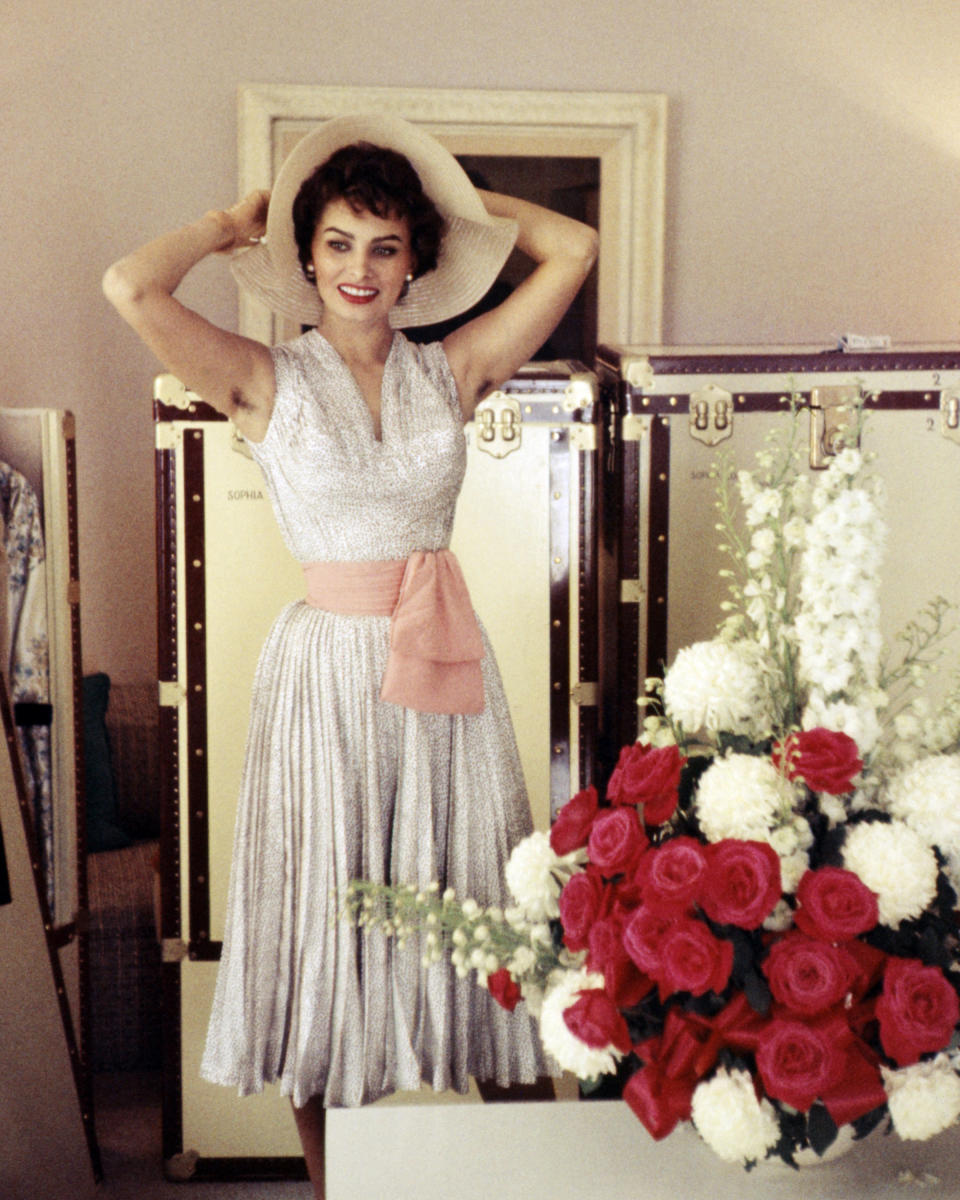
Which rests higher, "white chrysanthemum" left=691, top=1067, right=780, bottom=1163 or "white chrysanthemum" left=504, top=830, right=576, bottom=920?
"white chrysanthemum" left=504, top=830, right=576, bottom=920

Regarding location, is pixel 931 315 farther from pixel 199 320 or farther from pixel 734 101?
pixel 199 320

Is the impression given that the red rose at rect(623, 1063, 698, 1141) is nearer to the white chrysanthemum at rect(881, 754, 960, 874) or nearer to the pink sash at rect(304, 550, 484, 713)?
the white chrysanthemum at rect(881, 754, 960, 874)

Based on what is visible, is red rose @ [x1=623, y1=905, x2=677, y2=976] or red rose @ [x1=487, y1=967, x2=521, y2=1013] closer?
red rose @ [x1=623, y1=905, x2=677, y2=976]

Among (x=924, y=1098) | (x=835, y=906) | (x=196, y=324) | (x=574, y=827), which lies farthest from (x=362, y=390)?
(x=924, y=1098)

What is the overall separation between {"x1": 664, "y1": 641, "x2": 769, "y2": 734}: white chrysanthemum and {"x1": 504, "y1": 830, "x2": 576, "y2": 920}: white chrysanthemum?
18cm

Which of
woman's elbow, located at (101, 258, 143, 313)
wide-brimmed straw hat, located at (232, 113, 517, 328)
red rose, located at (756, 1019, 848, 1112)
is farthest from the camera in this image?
wide-brimmed straw hat, located at (232, 113, 517, 328)

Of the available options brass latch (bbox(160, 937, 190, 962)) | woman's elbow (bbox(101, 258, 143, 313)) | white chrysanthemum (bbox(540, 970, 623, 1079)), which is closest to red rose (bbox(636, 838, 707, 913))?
white chrysanthemum (bbox(540, 970, 623, 1079))

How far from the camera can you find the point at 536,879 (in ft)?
4.18

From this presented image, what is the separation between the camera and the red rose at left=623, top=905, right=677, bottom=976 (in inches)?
43.6

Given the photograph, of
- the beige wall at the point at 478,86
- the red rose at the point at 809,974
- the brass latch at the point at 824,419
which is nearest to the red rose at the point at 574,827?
the red rose at the point at 809,974

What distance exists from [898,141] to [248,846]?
267cm

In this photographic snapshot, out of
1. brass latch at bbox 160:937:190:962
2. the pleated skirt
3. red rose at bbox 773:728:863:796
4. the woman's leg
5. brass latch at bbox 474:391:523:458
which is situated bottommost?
the woman's leg

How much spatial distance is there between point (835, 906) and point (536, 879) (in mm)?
294

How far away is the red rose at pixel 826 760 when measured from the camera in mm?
1127
